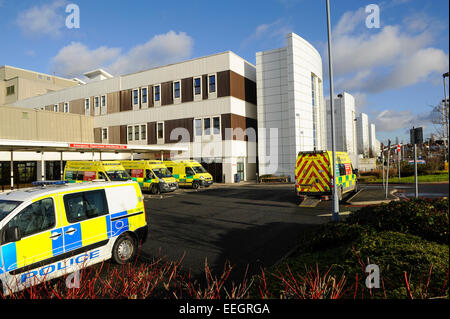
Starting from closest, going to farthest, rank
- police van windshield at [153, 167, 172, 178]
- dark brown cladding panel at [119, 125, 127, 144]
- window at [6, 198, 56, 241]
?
window at [6, 198, 56, 241] < police van windshield at [153, 167, 172, 178] < dark brown cladding panel at [119, 125, 127, 144]

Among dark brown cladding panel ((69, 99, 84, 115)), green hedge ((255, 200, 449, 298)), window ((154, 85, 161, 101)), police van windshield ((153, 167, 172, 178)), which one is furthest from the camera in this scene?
dark brown cladding panel ((69, 99, 84, 115))

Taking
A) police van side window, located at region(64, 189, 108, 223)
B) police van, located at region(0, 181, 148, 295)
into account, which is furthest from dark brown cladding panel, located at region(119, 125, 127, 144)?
police van side window, located at region(64, 189, 108, 223)

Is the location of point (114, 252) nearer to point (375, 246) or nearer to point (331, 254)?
point (331, 254)

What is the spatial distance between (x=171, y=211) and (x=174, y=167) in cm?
1183

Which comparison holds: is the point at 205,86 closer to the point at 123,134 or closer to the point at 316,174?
the point at 123,134

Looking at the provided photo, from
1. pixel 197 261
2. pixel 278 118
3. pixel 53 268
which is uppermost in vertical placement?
pixel 278 118

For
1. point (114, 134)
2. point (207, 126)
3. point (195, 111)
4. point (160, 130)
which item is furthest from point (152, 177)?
point (114, 134)

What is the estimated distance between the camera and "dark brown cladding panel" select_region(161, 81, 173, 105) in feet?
114

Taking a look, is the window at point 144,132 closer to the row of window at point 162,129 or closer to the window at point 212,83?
the row of window at point 162,129

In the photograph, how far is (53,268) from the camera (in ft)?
16.6

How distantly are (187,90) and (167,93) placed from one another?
113 inches

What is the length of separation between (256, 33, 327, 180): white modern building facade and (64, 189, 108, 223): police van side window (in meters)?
27.0

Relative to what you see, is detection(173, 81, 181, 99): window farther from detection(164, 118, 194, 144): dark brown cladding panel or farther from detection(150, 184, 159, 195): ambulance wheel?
detection(150, 184, 159, 195): ambulance wheel
